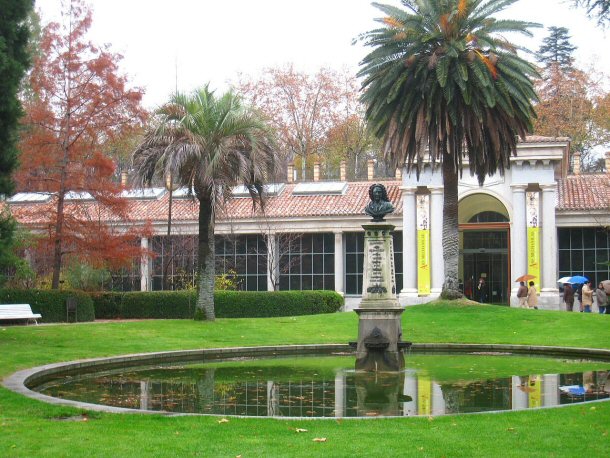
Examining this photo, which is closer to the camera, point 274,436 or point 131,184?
point 274,436

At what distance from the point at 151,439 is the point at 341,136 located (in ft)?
164

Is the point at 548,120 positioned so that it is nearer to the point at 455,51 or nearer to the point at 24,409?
the point at 455,51

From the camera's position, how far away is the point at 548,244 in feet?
134

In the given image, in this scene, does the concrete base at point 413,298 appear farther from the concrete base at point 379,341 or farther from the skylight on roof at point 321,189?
the concrete base at point 379,341

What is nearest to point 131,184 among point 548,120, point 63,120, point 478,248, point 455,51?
point 63,120

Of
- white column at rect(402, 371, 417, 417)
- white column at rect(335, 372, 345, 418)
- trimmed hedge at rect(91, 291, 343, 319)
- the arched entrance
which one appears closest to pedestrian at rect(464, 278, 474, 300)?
the arched entrance

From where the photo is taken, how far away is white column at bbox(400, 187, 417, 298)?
41.8 metres

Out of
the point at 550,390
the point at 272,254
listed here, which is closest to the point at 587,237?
the point at 272,254

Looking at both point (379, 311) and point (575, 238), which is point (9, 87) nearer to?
point (379, 311)

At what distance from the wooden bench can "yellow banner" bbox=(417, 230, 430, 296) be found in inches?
741

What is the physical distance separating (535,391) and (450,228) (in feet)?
57.2

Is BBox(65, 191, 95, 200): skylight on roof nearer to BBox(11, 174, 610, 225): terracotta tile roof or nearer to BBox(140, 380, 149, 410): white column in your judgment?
BBox(11, 174, 610, 225): terracotta tile roof

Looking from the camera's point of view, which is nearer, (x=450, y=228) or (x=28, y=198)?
(x=450, y=228)

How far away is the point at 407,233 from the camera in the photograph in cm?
4212
